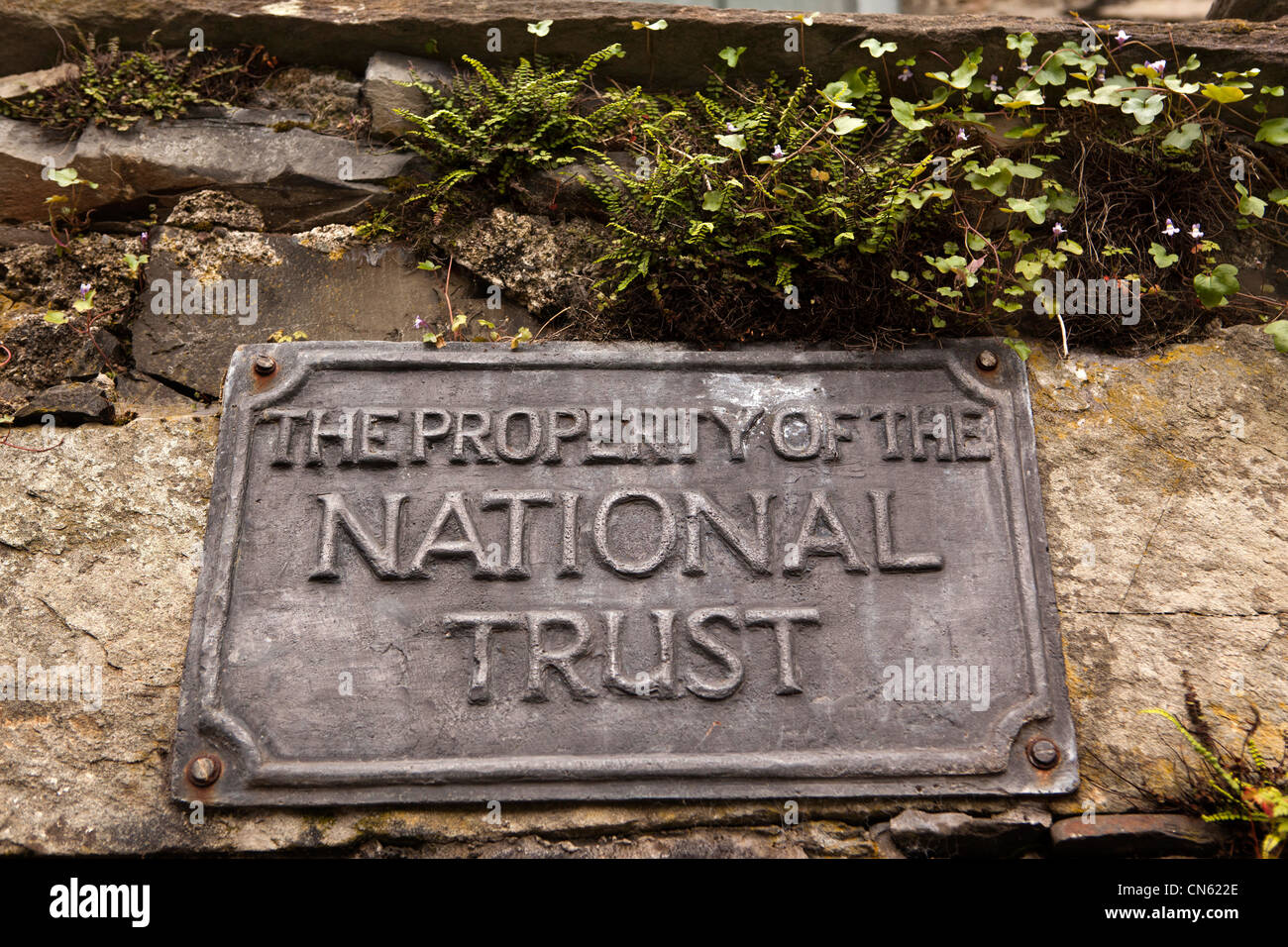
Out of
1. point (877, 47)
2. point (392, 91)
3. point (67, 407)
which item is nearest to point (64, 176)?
point (67, 407)

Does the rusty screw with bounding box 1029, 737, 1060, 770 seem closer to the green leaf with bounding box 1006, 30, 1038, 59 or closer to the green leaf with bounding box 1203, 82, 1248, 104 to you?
the green leaf with bounding box 1203, 82, 1248, 104

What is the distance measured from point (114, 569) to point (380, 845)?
3.32ft

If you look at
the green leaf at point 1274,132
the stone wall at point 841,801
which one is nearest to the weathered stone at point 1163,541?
the stone wall at point 841,801

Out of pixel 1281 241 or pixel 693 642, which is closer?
A: pixel 693 642

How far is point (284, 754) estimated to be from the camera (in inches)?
78.2

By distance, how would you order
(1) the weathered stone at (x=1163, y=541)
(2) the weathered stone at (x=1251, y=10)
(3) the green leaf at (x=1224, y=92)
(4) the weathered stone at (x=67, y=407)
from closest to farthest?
(1) the weathered stone at (x=1163, y=541)
(3) the green leaf at (x=1224, y=92)
(4) the weathered stone at (x=67, y=407)
(2) the weathered stone at (x=1251, y=10)

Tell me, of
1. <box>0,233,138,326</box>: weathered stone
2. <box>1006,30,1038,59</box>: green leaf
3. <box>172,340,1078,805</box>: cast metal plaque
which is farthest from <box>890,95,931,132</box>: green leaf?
<box>0,233,138,326</box>: weathered stone

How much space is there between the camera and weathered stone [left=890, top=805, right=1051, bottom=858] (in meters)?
1.95

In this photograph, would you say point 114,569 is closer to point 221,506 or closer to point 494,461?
point 221,506

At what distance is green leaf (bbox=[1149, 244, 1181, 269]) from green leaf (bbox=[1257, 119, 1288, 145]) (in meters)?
0.41

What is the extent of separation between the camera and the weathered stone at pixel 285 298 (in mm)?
2396

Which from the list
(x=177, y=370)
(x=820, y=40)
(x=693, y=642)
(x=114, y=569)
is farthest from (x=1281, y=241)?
(x=114, y=569)

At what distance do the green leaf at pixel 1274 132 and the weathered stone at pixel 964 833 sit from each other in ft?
6.61

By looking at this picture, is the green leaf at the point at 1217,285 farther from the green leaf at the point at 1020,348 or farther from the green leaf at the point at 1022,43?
the green leaf at the point at 1022,43
